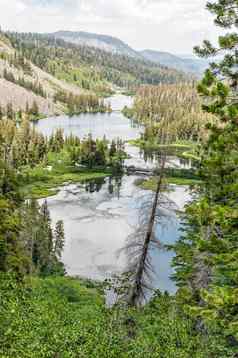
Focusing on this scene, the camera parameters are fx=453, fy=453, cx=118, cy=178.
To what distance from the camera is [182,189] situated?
4793 inches

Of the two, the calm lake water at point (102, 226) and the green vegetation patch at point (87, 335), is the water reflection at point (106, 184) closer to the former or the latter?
the calm lake water at point (102, 226)

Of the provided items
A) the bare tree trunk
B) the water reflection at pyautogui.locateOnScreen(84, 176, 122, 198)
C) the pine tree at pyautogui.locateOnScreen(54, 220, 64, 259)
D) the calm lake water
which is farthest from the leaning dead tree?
the water reflection at pyautogui.locateOnScreen(84, 176, 122, 198)

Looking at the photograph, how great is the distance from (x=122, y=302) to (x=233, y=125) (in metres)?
15.4

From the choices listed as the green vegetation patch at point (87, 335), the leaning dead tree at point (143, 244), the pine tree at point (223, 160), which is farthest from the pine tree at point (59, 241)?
the pine tree at point (223, 160)

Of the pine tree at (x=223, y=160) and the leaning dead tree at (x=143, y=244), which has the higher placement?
the pine tree at (x=223, y=160)

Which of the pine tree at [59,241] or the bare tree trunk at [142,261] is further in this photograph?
the pine tree at [59,241]

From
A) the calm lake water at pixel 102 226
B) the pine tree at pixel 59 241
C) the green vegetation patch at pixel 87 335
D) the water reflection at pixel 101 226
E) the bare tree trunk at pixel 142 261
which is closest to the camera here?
the green vegetation patch at pixel 87 335

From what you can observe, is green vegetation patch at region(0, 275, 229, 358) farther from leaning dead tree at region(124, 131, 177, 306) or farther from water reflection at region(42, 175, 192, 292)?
water reflection at region(42, 175, 192, 292)

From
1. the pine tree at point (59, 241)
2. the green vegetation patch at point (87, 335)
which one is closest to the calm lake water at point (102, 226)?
the pine tree at point (59, 241)

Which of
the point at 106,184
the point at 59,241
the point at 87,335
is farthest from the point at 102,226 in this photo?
the point at 87,335

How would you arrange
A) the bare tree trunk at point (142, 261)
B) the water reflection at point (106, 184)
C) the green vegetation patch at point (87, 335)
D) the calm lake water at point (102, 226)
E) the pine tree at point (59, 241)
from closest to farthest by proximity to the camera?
the green vegetation patch at point (87, 335)
the bare tree trunk at point (142, 261)
the calm lake water at point (102, 226)
the pine tree at point (59, 241)
the water reflection at point (106, 184)

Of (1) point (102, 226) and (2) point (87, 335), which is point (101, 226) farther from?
(2) point (87, 335)

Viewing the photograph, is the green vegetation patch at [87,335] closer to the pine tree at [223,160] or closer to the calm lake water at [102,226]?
the pine tree at [223,160]

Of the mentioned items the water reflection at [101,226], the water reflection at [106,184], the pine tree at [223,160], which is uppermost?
the pine tree at [223,160]
